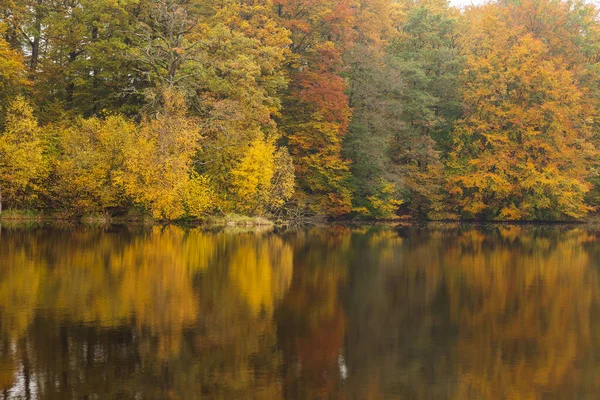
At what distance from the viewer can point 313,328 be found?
11.8 m

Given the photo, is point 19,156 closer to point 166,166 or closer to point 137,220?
point 137,220

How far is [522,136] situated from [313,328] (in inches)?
1653

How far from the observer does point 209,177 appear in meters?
39.4

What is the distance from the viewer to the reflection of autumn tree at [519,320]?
360 inches

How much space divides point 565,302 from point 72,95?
125 ft

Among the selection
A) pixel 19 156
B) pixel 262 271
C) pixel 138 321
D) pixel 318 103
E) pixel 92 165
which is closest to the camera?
pixel 138 321

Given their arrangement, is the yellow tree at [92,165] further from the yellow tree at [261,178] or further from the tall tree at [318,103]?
the tall tree at [318,103]

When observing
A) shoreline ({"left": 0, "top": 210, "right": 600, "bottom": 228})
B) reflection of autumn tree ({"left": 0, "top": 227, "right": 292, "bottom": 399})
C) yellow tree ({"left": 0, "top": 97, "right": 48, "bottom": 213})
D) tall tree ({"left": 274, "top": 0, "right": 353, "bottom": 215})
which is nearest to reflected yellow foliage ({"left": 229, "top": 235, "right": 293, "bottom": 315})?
reflection of autumn tree ({"left": 0, "top": 227, "right": 292, "bottom": 399})

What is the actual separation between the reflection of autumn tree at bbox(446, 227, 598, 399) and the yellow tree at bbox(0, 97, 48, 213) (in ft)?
78.4

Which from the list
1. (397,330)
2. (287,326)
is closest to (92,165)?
(287,326)

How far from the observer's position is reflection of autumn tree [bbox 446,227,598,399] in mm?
9133

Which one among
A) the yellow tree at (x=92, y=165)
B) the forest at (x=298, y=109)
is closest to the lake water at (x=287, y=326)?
the yellow tree at (x=92, y=165)

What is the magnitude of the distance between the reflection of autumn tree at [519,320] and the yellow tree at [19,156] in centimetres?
2390

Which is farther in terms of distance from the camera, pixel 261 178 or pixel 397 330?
pixel 261 178
